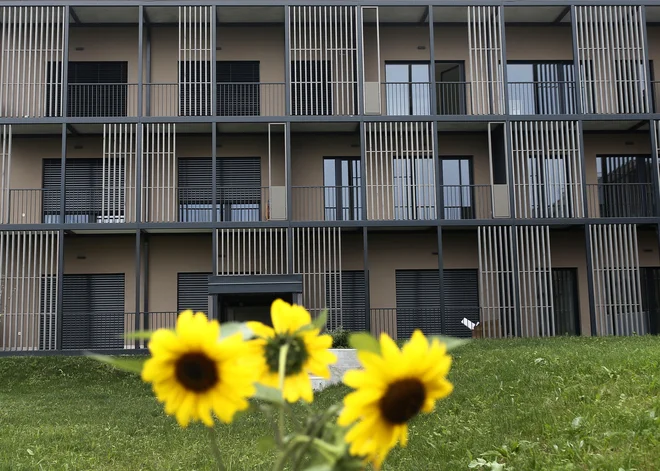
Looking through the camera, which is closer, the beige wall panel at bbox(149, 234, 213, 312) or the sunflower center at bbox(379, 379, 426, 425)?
the sunflower center at bbox(379, 379, 426, 425)

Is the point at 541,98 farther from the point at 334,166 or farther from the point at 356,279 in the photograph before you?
the point at 356,279

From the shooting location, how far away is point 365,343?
0.92 m

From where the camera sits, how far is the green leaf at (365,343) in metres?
0.91

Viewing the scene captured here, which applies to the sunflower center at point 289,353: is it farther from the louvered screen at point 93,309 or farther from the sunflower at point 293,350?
the louvered screen at point 93,309

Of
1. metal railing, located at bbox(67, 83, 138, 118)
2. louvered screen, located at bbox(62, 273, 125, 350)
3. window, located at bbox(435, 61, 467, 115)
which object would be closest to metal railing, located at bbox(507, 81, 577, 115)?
window, located at bbox(435, 61, 467, 115)

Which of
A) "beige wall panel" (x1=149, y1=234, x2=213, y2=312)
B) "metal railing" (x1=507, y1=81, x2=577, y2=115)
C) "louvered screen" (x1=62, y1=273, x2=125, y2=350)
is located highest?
"metal railing" (x1=507, y1=81, x2=577, y2=115)

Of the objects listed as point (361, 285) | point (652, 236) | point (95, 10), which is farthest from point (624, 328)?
point (95, 10)

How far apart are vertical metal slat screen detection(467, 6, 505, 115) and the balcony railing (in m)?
5.95

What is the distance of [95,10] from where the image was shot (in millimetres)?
21250

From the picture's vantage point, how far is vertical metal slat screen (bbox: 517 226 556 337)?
1995 cm

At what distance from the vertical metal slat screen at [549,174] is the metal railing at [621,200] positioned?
1.00m

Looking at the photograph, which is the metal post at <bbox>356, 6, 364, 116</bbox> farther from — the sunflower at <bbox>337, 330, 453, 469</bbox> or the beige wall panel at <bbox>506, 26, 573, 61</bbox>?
the sunflower at <bbox>337, 330, 453, 469</bbox>

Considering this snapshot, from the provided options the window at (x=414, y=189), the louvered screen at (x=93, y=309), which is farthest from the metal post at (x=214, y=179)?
the window at (x=414, y=189)

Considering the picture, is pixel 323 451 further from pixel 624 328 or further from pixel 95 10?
pixel 95 10
